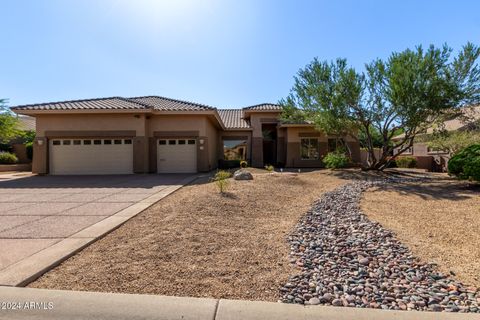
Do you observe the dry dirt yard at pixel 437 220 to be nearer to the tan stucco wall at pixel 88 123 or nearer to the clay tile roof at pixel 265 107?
the tan stucco wall at pixel 88 123

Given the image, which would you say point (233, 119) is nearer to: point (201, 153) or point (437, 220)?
point (201, 153)

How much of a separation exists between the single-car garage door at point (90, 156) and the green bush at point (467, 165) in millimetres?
16758

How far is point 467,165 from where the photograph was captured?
11383mm


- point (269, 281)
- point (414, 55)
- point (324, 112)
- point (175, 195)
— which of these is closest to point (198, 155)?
point (324, 112)

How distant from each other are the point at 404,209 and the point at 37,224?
9116mm

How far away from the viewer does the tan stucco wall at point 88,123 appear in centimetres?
1853

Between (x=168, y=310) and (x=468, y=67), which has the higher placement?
(x=468, y=67)

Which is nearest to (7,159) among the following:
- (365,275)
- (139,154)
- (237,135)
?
(139,154)

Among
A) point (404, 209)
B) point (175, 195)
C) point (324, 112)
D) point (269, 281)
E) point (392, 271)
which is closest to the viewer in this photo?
point (269, 281)

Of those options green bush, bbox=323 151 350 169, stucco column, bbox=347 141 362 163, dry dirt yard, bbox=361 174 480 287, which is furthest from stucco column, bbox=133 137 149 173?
stucco column, bbox=347 141 362 163

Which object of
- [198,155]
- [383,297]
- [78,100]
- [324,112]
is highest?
[78,100]

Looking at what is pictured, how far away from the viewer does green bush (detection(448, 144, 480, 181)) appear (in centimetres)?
1105

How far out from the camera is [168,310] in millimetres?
3051

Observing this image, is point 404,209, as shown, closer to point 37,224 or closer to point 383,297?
point 383,297
